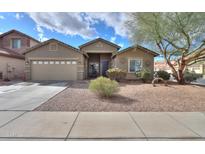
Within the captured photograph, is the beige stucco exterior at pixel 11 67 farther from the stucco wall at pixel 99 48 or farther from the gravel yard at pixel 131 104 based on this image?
the gravel yard at pixel 131 104

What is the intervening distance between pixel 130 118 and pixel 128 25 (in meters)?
9.74

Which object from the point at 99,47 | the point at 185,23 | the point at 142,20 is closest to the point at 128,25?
the point at 142,20

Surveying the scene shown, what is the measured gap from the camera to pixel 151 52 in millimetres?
18406

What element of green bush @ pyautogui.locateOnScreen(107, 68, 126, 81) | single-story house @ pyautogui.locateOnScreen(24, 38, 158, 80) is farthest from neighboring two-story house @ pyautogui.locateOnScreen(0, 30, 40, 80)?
green bush @ pyautogui.locateOnScreen(107, 68, 126, 81)

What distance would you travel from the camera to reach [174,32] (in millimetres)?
12594

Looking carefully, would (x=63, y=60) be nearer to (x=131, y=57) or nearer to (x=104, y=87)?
(x=131, y=57)

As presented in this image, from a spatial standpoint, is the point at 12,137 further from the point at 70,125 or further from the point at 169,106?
A: the point at 169,106

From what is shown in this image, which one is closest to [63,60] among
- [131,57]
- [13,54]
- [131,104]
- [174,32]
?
[13,54]

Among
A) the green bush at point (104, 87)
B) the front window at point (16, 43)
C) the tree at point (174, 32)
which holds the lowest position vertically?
the green bush at point (104, 87)

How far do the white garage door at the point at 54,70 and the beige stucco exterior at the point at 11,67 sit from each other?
9.82 feet

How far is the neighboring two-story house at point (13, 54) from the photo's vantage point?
729 inches

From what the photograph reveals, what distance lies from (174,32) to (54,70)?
40.2ft

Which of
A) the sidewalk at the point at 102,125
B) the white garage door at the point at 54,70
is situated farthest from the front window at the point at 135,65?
the sidewalk at the point at 102,125

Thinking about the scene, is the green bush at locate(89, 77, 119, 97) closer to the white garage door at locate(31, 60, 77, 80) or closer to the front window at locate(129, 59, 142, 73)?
the white garage door at locate(31, 60, 77, 80)
